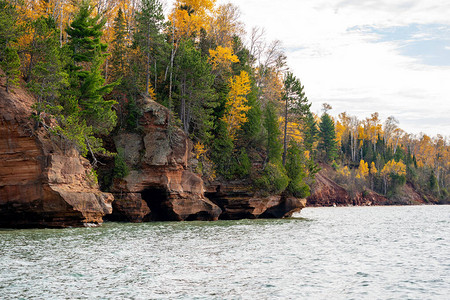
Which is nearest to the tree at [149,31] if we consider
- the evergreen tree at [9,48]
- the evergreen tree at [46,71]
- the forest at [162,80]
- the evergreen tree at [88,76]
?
the forest at [162,80]

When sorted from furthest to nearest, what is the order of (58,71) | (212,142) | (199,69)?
1. (212,142)
2. (199,69)
3. (58,71)

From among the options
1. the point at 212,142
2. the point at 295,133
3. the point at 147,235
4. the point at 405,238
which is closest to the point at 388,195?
the point at 295,133

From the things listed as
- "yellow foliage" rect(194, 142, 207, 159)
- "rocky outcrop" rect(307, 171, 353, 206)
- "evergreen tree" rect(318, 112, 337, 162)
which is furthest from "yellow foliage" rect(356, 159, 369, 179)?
"yellow foliage" rect(194, 142, 207, 159)

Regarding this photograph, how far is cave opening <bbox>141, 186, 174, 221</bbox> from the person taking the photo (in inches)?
1555

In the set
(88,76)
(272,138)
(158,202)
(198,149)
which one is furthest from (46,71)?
(272,138)

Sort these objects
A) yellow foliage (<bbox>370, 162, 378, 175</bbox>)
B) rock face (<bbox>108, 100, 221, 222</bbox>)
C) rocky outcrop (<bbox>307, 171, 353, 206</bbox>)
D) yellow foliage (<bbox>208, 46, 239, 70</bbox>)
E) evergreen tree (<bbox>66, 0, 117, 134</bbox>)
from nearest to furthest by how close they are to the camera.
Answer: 1. evergreen tree (<bbox>66, 0, 117, 134</bbox>)
2. rock face (<bbox>108, 100, 221, 222</bbox>)
3. yellow foliage (<bbox>208, 46, 239, 70</bbox>)
4. rocky outcrop (<bbox>307, 171, 353, 206</bbox>)
5. yellow foliage (<bbox>370, 162, 378, 175</bbox>)

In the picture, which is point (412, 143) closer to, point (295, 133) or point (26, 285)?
point (295, 133)

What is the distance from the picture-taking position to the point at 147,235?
82.9 feet

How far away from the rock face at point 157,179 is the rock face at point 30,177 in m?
7.99

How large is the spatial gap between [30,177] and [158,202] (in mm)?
15022

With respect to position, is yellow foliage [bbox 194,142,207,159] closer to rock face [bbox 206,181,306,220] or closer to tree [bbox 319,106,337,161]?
rock face [bbox 206,181,306,220]

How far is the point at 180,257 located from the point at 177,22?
125 ft

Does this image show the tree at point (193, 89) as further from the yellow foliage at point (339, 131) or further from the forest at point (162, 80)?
the yellow foliage at point (339, 131)

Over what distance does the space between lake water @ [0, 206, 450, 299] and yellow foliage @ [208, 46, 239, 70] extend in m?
29.3
